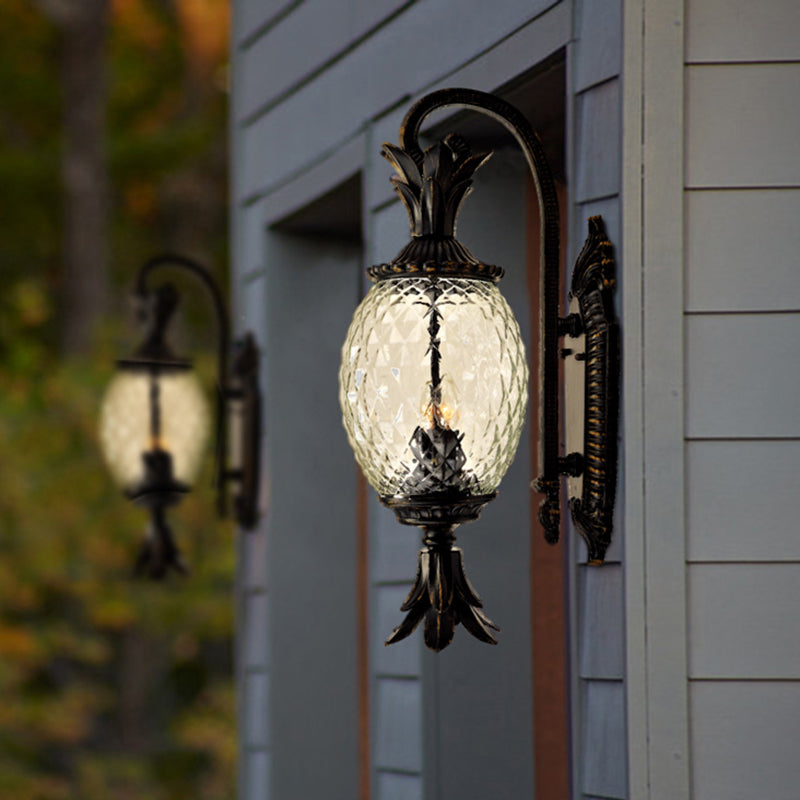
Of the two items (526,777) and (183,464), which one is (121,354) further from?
(526,777)

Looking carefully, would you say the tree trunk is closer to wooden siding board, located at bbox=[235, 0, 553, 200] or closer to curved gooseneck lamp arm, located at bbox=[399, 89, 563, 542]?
wooden siding board, located at bbox=[235, 0, 553, 200]

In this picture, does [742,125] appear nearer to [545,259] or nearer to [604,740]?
[545,259]

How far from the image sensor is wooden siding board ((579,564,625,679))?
1.81 metres

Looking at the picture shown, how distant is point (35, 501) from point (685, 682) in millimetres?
6656

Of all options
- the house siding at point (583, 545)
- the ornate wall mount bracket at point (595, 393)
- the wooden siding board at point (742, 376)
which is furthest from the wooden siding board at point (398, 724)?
the wooden siding board at point (742, 376)

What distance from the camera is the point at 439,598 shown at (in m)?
1.66

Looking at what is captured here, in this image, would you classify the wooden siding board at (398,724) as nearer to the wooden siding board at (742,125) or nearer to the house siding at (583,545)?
the house siding at (583,545)

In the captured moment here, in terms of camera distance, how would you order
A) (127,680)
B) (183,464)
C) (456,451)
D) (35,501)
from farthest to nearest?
(127,680) < (35,501) < (183,464) < (456,451)

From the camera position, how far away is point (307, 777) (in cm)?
331

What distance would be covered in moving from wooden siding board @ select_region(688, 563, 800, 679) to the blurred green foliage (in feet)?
20.4

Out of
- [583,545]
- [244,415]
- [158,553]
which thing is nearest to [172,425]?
[244,415]

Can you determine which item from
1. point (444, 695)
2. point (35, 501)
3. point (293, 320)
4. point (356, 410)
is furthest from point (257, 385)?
point (35, 501)

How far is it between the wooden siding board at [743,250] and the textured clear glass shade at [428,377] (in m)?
0.25

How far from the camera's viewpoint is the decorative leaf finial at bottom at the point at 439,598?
1.66m
